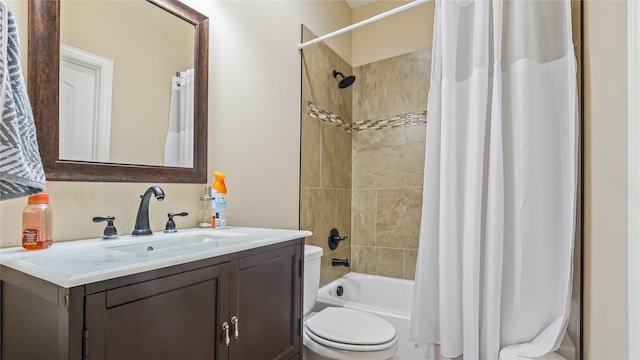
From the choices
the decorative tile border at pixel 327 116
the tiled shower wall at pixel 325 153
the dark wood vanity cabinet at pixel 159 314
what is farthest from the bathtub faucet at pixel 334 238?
the dark wood vanity cabinet at pixel 159 314

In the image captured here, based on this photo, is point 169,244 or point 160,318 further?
point 169,244

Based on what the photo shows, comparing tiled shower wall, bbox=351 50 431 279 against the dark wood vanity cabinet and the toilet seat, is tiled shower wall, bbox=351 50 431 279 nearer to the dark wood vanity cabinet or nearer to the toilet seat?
the toilet seat

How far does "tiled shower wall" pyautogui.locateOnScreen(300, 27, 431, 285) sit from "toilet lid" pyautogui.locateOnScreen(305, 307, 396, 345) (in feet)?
2.05

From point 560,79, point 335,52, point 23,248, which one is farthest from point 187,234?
point 335,52

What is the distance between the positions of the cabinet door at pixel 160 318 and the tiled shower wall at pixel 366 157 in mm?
1314

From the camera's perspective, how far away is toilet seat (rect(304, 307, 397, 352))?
140 cm

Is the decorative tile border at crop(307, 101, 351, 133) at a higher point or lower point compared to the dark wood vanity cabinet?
higher

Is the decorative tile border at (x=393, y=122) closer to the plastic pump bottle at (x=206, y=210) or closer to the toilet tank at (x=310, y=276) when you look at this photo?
the toilet tank at (x=310, y=276)

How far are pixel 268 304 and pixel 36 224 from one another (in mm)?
674

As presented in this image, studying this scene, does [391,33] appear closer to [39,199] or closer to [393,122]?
[393,122]

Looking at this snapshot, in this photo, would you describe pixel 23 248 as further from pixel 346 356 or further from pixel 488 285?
pixel 488 285

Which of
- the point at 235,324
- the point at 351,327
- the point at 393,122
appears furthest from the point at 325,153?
the point at 235,324

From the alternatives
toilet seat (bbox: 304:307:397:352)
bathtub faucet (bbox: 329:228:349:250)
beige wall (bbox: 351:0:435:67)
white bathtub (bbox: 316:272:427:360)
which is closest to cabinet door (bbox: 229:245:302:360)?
toilet seat (bbox: 304:307:397:352)

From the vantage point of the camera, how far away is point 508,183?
135 centimetres
